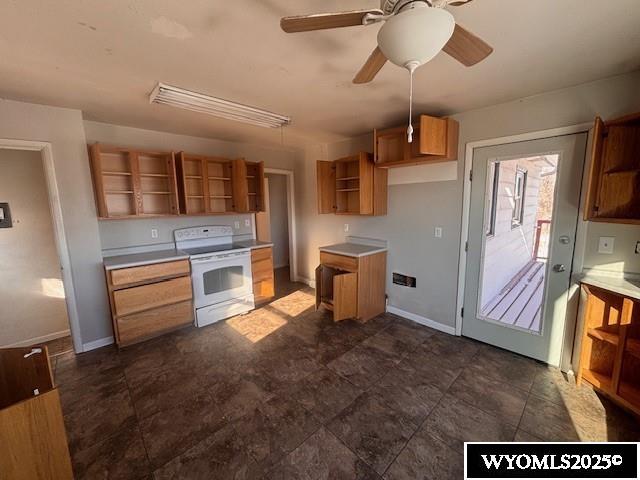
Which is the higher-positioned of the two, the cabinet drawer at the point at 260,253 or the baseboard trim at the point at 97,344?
the cabinet drawer at the point at 260,253

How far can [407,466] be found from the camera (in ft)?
4.91

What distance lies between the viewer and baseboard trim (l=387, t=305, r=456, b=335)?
2973mm

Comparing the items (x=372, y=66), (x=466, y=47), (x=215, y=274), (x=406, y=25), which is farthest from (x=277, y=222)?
(x=406, y=25)

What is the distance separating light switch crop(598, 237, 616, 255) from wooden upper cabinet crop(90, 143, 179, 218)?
4.02 meters

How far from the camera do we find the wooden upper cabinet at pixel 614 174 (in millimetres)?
1827

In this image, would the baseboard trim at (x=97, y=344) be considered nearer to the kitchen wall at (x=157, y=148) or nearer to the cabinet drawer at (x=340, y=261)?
the kitchen wall at (x=157, y=148)

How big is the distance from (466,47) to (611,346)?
7.99ft

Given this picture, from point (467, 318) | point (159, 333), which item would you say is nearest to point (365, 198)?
point (467, 318)

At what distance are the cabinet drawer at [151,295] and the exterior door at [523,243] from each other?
313cm

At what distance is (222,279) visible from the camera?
3387 mm

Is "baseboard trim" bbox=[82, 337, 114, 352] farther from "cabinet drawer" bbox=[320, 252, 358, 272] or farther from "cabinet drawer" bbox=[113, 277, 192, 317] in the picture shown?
"cabinet drawer" bbox=[320, 252, 358, 272]

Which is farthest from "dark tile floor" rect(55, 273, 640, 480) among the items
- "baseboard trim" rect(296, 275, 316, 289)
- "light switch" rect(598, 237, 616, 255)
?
"baseboard trim" rect(296, 275, 316, 289)

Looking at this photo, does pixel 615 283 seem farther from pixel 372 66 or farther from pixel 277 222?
pixel 277 222

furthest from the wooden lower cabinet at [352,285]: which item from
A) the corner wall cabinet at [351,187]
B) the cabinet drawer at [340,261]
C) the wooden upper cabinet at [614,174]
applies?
the wooden upper cabinet at [614,174]
